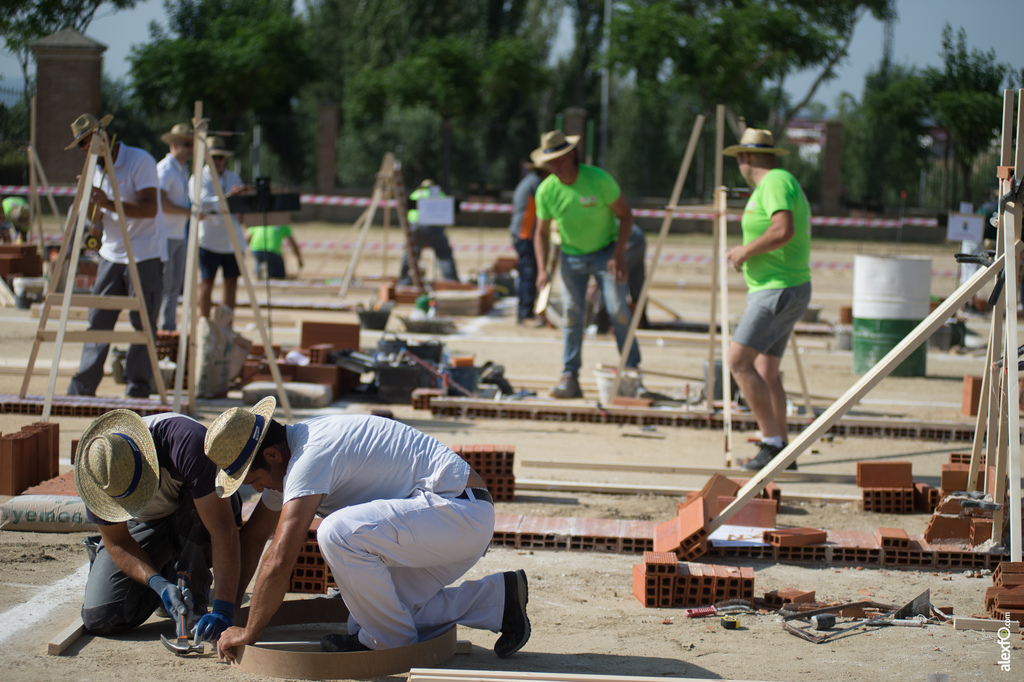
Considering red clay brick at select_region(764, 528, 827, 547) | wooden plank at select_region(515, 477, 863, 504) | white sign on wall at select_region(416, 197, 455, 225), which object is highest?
white sign on wall at select_region(416, 197, 455, 225)

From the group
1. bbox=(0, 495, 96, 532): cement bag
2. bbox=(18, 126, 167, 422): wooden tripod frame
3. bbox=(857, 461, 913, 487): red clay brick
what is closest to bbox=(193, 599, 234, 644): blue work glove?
bbox=(0, 495, 96, 532): cement bag

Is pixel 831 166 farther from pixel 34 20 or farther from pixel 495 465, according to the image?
pixel 495 465

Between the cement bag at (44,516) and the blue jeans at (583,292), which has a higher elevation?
the blue jeans at (583,292)

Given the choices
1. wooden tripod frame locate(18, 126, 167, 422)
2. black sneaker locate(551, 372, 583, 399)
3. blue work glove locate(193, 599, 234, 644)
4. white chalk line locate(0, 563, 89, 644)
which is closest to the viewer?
blue work glove locate(193, 599, 234, 644)

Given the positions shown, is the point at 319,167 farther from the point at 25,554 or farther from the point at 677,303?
the point at 25,554

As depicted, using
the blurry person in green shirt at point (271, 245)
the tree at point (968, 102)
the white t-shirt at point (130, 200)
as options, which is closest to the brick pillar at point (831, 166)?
the tree at point (968, 102)

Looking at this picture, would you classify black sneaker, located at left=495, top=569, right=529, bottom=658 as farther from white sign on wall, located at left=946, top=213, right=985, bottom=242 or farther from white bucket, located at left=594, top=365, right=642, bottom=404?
white sign on wall, located at left=946, top=213, right=985, bottom=242

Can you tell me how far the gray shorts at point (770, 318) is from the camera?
6.18 meters

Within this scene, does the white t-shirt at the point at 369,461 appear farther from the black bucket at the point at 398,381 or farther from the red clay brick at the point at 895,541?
the black bucket at the point at 398,381

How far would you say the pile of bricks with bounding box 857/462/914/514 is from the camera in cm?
575

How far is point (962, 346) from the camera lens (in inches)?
482

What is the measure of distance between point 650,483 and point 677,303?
10.7m

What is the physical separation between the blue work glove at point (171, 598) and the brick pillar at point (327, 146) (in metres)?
27.1

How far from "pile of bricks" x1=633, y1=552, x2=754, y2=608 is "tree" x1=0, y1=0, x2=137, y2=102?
24.2 m
